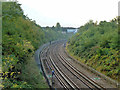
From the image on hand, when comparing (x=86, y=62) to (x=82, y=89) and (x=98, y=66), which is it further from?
(x=82, y=89)

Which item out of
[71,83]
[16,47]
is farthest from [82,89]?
[16,47]

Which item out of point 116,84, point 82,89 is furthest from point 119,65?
point 82,89

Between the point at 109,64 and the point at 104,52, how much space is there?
2.33m

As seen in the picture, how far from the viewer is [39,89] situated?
332 inches

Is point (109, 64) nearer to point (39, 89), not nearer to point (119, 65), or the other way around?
point (119, 65)

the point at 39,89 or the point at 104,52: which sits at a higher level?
the point at 104,52

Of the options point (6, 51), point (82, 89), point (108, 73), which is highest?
point (6, 51)

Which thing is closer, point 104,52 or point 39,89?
point 39,89

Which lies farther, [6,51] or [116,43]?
[116,43]

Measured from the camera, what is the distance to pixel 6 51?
814 cm

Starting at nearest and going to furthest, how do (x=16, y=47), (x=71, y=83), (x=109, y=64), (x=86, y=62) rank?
1. (x=16, y=47)
2. (x=71, y=83)
3. (x=109, y=64)
4. (x=86, y=62)

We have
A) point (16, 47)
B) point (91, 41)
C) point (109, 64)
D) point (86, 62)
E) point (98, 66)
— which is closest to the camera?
point (16, 47)

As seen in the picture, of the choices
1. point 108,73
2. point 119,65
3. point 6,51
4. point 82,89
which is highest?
point 6,51

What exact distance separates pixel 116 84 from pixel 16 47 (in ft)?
29.6
